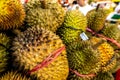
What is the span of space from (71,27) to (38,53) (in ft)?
1.54

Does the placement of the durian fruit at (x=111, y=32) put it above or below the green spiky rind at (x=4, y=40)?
below

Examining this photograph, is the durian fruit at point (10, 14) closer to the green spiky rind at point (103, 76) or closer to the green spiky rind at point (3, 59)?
the green spiky rind at point (3, 59)

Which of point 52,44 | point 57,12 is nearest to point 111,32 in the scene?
point 57,12

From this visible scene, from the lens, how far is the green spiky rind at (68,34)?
1.69m

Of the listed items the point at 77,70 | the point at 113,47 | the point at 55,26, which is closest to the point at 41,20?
the point at 55,26

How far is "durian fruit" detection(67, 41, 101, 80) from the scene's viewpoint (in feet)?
4.98

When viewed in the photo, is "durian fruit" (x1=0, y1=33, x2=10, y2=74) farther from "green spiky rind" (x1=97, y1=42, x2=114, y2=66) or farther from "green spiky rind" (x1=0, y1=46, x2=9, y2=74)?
"green spiky rind" (x1=97, y1=42, x2=114, y2=66)

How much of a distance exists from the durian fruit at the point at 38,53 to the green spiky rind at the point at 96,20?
59cm

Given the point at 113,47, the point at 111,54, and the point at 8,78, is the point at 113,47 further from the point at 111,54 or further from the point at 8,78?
the point at 8,78

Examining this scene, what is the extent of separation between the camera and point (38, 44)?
133cm

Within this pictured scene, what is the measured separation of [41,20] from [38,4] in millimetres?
184

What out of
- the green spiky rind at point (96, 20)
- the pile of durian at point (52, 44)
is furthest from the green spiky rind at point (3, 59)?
the green spiky rind at point (96, 20)

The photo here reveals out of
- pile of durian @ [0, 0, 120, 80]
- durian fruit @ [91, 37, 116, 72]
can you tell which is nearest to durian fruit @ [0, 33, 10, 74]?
pile of durian @ [0, 0, 120, 80]

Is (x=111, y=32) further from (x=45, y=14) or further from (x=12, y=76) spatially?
(x=12, y=76)
